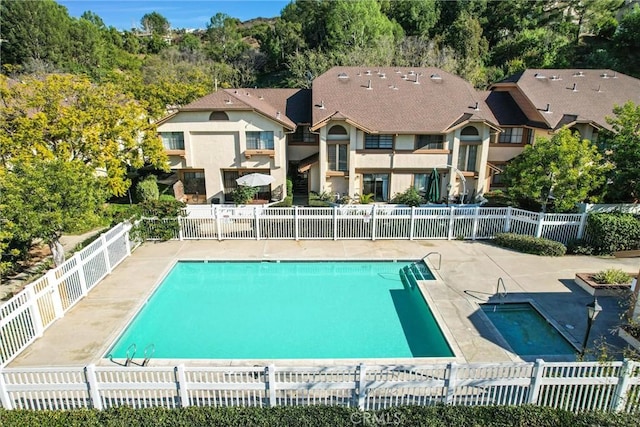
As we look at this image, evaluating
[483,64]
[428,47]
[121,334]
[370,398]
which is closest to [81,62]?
[428,47]

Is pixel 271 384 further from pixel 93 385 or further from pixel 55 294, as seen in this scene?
pixel 55 294

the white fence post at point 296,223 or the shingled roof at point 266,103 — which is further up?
the shingled roof at point 266,103

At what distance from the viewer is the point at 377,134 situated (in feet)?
79.5

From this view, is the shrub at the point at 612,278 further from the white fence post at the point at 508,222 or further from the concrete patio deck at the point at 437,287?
the white fence post at the point at 508,222

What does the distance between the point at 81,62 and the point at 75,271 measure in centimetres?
6034

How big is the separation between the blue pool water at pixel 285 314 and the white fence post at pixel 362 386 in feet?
9.45

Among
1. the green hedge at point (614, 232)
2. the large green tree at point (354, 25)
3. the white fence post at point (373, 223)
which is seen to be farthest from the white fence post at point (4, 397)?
the large green tree at point (354, 25)

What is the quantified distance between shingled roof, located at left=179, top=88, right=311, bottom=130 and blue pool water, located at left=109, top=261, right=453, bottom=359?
34.5ft

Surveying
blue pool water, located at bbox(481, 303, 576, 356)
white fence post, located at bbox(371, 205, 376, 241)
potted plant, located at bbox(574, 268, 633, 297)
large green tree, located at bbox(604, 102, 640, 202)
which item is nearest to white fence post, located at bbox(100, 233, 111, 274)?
white fence post, located at bbox(371, 205, 376, 241)

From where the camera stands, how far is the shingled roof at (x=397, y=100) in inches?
944

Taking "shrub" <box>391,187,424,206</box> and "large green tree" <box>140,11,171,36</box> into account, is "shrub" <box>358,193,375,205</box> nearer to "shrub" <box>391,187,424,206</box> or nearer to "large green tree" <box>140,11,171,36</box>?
"shrub" <box>391,187,424,206</box>

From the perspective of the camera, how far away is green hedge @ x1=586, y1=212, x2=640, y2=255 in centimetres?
1766

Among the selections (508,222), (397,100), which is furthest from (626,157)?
(397,100)

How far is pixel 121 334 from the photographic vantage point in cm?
1228
